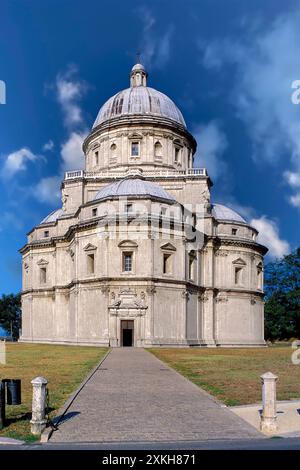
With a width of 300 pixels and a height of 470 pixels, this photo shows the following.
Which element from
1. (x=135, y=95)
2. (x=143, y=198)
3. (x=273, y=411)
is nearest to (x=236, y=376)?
(x=273, y=411)

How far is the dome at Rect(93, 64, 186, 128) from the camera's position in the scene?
2282 inches

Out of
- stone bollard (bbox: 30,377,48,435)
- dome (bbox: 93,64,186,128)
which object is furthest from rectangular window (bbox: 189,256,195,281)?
stone bollard (bbox: 30,377,48,435)

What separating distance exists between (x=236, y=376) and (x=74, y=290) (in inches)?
1164

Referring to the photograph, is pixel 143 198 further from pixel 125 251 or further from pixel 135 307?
pixel 135 307

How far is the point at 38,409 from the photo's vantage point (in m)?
10.5

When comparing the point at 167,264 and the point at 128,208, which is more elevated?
the point at 128,208

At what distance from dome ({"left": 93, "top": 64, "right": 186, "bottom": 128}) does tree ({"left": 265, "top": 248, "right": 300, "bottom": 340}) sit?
22.7 m

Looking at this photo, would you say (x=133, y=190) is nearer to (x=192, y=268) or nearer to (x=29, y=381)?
(x=192, y=268)

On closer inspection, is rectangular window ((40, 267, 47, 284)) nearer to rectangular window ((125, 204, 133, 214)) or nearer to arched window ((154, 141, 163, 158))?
rectangular window ((125, 204, 133, 214))

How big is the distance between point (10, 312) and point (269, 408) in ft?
297

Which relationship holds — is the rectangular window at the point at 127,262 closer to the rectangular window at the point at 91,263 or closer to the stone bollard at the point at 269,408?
the rectangular window at the point at 91,263

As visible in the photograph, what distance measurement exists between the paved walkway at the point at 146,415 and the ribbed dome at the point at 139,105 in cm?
4390

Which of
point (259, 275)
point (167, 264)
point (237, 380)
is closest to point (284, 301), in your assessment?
point (259, 275)

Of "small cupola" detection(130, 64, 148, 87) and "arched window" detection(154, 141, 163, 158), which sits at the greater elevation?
"small cupola" detection(130, 64, 148, 87)
